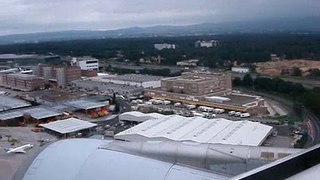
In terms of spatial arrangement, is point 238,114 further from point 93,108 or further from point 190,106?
point 93,108

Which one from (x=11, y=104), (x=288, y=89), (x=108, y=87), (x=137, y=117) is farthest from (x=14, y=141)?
(x=288, y=89)

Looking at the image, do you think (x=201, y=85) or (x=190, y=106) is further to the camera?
(x=201, y=85)

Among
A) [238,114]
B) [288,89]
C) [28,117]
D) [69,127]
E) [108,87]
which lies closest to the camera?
[69,127]

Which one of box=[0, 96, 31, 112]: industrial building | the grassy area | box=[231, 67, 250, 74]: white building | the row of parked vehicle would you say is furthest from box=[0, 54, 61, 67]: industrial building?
the grassy area

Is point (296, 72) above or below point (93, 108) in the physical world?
above

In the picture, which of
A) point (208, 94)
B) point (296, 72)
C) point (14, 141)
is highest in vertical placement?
point (296, 72)

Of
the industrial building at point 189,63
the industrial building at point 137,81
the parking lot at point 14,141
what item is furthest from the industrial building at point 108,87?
the industrial building at point 189,63

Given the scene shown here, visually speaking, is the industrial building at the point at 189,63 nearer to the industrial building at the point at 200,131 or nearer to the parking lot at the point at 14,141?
the parking lot at the point at 14,141
